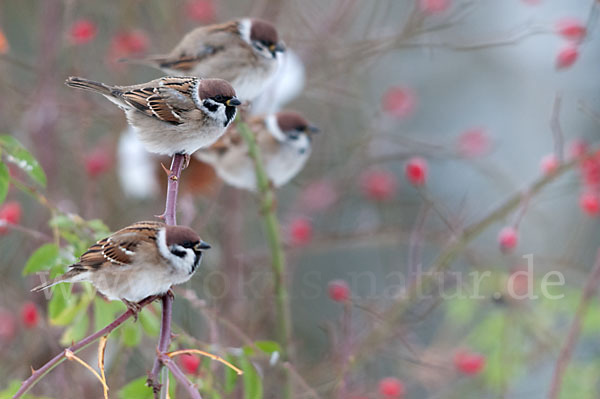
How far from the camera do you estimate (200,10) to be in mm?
3568

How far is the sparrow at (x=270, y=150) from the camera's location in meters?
3.05

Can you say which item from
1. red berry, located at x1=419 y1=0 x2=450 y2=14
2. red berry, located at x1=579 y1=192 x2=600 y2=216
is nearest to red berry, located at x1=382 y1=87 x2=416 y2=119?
red berry, located at x1=419 y1=0 x2=450 y2=14

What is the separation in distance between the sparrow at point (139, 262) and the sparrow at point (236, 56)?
0.99m

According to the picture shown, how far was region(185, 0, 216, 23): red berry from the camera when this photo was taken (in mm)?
3572

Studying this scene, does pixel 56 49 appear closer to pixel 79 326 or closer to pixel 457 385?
pixel 79 326

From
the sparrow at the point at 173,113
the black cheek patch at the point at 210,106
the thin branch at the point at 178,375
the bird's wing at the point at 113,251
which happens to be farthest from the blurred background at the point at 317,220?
the thin branch at the point at 178,375

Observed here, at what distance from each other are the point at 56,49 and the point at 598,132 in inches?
172

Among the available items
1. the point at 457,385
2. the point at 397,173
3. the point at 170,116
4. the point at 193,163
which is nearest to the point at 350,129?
the point at 397,173

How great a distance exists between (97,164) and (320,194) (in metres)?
1.17

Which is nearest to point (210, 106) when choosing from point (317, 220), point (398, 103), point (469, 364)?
point (469, 364)

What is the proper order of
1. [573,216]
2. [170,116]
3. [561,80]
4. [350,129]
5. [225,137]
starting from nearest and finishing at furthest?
1. [170,116]
2. [225,137]
3. [350,129]
4. [573,216]
5. [561,80]

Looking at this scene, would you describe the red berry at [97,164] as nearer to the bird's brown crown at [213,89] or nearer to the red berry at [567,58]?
the bird's brown crown at [213,89]

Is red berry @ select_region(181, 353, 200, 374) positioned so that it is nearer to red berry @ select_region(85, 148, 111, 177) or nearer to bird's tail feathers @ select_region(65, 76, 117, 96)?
bird's tail feathers @ select_region(65, 76, 117, 96)

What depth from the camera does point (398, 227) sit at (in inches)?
132
